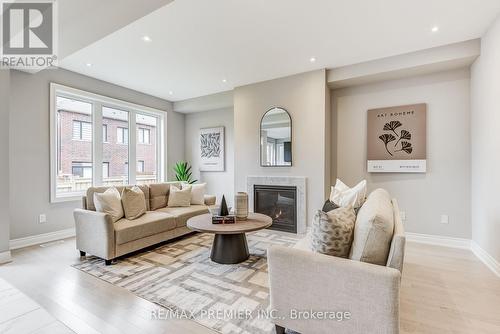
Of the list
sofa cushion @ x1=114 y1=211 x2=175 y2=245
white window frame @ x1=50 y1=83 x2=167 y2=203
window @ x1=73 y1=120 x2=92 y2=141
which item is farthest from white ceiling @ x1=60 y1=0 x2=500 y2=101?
sofa cushion @ x1=114 y1=211 x2=175 y2=245

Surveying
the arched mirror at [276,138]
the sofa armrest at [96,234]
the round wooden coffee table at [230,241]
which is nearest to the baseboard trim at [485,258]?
the round wooden coffee table at [230,241]

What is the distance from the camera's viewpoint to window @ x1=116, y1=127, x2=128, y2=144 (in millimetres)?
4918

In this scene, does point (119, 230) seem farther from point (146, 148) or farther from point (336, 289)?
point (146, 148)

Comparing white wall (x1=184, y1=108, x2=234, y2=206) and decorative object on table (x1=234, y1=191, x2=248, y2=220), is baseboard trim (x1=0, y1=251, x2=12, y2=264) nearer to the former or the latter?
decorative object on table (x1=234, y1=191, x2=248, y2=220)

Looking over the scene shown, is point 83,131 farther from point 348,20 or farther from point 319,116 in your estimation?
point 348,20

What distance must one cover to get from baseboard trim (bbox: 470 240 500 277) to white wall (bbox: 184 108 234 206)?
420cm

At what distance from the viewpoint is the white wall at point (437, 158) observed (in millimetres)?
3447

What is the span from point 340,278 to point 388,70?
329 centimetres

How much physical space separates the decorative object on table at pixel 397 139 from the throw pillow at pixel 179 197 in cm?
313

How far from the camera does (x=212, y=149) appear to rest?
588 centimetres

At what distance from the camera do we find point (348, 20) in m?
2.60

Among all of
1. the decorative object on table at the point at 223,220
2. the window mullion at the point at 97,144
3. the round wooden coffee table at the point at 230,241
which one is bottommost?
the round wooden coffee table at the point at 230,241

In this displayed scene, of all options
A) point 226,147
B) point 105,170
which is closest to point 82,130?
point 105,170

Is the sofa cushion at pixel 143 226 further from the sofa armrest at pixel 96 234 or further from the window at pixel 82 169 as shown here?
the window at pixel 82 169
